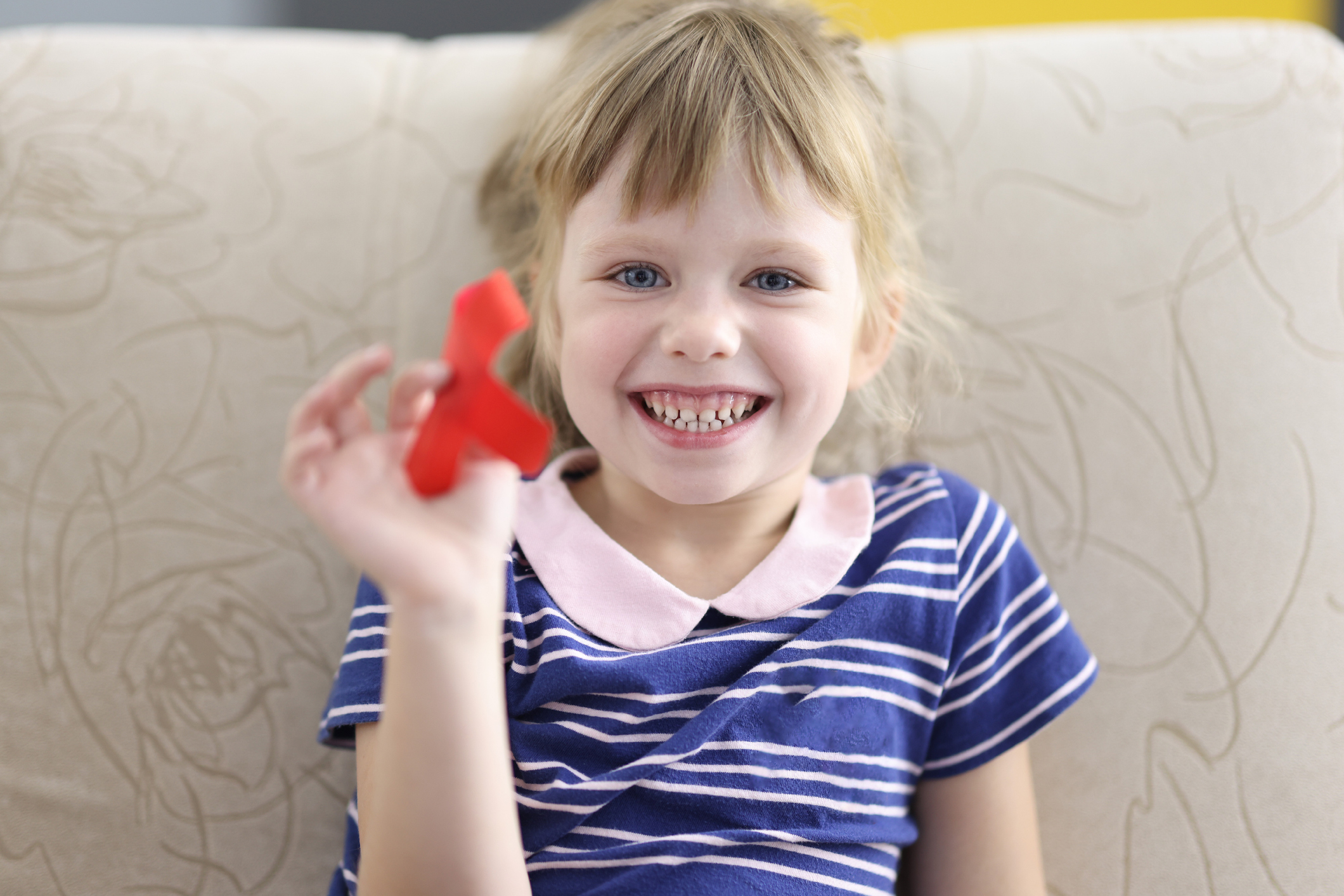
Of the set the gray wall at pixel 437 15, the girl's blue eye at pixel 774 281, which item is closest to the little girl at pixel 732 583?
the girl's blue eye at pixel 774 281

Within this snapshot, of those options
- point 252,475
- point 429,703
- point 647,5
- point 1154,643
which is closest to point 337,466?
point 429,703

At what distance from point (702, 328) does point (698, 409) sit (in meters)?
0.06

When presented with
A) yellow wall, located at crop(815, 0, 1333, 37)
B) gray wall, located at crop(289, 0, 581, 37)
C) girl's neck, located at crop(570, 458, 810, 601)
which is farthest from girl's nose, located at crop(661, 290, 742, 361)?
gray wall, located at crop(289, 0, 581, 37)

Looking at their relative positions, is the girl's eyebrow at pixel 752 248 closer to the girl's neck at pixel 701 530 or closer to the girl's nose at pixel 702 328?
the girl's nose at pixel 702 328

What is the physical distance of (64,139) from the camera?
93cm

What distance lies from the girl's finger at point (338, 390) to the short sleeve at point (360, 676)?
0.75 feet

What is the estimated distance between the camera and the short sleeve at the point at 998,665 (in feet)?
2.46

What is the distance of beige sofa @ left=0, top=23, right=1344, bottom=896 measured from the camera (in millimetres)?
820

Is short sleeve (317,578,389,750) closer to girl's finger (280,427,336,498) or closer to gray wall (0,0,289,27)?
girl's finger (280,427,336,498)

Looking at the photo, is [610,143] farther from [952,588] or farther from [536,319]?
[952,588]

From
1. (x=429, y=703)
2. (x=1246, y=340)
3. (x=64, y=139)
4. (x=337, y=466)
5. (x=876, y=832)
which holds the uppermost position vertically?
(x=64, y=139)

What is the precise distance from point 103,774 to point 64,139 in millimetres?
575

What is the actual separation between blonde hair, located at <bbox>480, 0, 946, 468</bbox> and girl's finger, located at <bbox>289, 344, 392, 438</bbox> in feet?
0.78

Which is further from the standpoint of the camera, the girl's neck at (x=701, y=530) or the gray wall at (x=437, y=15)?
the gray wall at (x=437, y=15)
